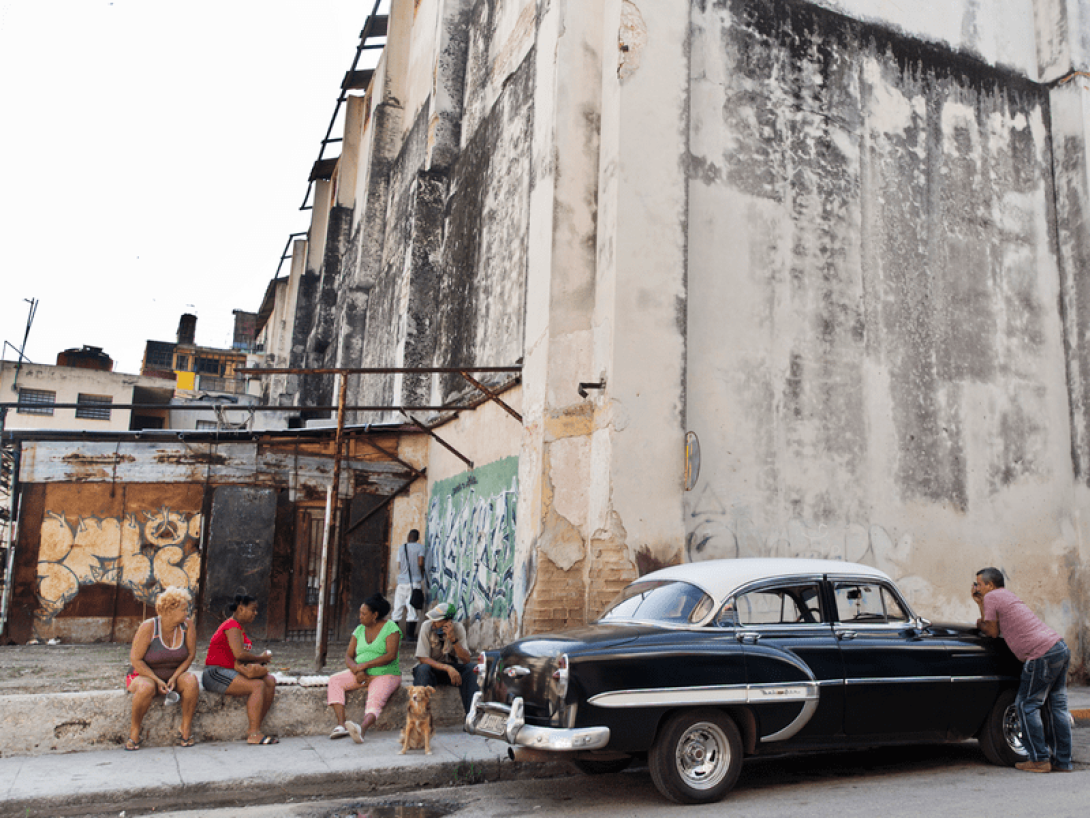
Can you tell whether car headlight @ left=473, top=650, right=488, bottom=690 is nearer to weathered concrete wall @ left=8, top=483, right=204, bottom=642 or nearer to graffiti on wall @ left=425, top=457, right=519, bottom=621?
graffiti on wall @ left=425, top=457, right=519, bottom=621

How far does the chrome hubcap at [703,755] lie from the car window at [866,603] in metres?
1.31

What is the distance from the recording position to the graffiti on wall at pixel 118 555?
13.0m

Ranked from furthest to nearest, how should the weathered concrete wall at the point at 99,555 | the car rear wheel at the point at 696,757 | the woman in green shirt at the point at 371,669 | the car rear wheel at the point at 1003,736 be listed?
the weathered concrete wall at the point at 99,555, the woman in green shirt at the point at 371,669, the car rear wheel at the point at 1003,736, the car rear wheel at the point at 696,757

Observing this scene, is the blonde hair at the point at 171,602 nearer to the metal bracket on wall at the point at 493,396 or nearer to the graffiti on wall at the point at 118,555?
the metal bracket on wall at the point at 493,396

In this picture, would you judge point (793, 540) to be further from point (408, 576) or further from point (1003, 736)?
point (408, 576)

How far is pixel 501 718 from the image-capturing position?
18.3ft

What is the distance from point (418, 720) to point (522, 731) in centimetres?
174

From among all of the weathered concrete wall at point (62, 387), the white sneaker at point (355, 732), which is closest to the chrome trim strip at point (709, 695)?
the white sneaker at point (355, 732)

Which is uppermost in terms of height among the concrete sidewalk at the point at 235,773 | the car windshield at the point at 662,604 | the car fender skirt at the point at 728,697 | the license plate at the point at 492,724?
the car windshield at the point at 662,604

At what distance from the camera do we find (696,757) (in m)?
5.42

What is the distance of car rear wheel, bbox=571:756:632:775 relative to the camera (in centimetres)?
607

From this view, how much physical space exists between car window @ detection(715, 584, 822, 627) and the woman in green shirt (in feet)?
9.59

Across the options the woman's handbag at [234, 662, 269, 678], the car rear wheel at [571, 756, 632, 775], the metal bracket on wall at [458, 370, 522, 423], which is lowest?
the car rear wheel at [571, 756, 632, 775]

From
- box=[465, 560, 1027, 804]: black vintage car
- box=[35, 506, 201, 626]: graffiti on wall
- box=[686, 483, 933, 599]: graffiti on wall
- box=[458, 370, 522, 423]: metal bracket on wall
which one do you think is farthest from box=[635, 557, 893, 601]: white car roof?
box=[35, 506, 201, 626]: graffiti on wall
